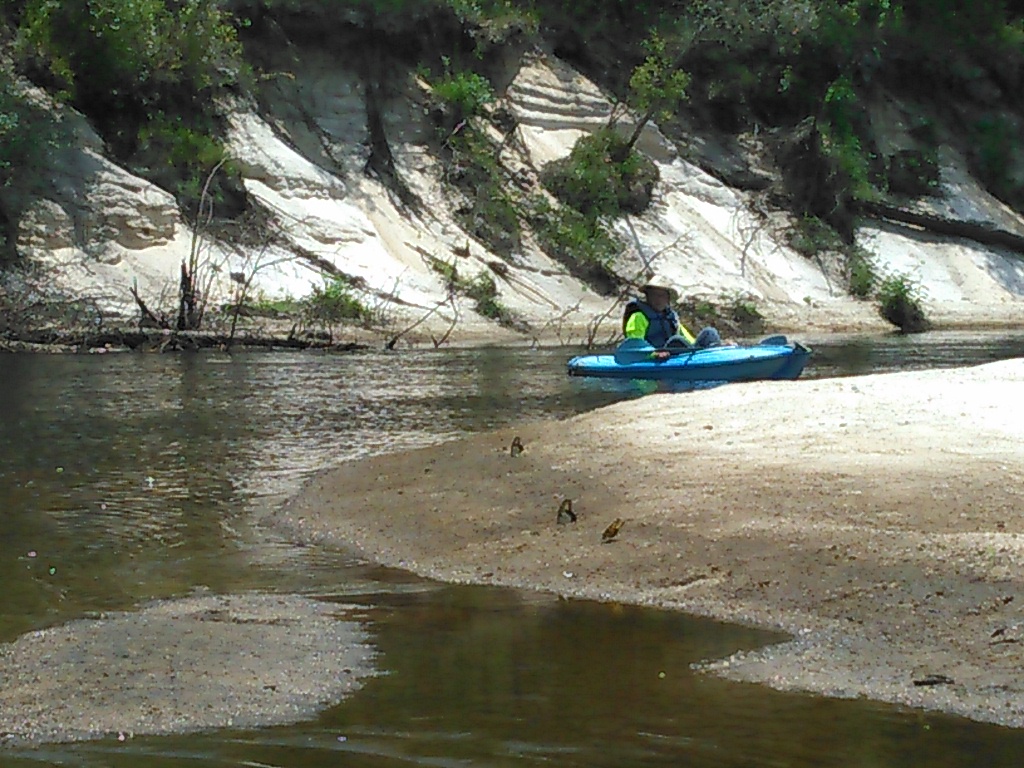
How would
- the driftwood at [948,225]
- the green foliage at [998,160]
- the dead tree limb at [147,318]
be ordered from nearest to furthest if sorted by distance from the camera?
the dead tree limb at [147,318] < the driftwood at [948,225] < the green foliage at [998,160]

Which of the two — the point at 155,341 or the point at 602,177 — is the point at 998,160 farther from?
the point at 155,341

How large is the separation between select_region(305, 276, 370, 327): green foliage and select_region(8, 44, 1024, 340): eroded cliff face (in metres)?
0.62

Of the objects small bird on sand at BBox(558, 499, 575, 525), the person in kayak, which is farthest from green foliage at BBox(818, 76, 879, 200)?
small bird on sand at BBox(558, 499, 575, 525)

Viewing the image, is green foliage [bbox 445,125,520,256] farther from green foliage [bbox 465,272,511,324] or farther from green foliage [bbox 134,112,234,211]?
green foliage [bbox 134,112,234,211]

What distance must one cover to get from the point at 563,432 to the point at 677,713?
Result: 583 cm

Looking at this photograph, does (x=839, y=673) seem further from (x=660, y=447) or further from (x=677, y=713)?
(x=660, y=447)

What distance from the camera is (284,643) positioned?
6422 millimetres

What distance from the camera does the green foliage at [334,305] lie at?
2549 cm

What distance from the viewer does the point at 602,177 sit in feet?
112

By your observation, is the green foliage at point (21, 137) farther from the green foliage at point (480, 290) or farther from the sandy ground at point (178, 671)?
the sandy ground at point (178, 671)

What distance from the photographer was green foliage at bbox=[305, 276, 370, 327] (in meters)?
25.5

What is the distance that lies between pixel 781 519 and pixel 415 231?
2374 cm

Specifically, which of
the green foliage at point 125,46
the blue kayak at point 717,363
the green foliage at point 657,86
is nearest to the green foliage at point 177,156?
the green foliage at point 125,46

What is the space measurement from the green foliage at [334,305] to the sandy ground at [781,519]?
14004 millimetres
